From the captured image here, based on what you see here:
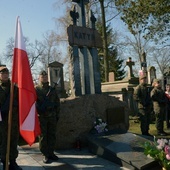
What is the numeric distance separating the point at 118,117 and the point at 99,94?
773mm

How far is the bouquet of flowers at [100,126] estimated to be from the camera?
5.98 metres

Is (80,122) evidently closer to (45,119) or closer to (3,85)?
(45,119)

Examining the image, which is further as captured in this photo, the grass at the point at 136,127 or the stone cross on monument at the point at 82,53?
the grass at the point at 136,127

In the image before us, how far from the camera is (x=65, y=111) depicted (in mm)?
5914

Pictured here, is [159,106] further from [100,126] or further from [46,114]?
[46,114]

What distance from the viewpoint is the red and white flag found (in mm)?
3592

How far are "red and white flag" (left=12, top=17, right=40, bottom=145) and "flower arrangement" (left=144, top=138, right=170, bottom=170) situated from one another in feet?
5.98

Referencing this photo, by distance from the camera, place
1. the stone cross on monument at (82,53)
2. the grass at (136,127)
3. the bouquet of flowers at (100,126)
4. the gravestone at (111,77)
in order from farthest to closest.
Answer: the gravestone at (111,77) < the grass at (136,127) < the stone cross on monument at (82,53) < the bouquet of flowers at (100,126)

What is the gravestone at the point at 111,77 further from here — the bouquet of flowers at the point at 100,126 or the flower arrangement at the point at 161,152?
the flower arrangement at the point at 161,152

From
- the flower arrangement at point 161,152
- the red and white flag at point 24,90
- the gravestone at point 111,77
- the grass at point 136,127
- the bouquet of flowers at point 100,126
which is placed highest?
the gravestone at point 111,77

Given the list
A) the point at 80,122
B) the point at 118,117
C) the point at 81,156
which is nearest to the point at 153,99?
the point at 118,117

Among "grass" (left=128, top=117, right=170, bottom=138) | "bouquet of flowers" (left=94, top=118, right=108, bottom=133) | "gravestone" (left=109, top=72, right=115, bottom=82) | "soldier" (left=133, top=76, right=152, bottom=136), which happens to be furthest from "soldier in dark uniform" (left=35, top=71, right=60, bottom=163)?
"gravestone" (left=109, top=72, right=115, bottom=82)

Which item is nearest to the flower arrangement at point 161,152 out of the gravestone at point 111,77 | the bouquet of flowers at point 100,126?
the bouquet of flowers at point 100,126

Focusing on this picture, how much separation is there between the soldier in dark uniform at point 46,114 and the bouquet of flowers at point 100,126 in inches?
46.5
